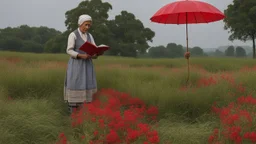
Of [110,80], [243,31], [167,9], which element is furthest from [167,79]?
[243,31]

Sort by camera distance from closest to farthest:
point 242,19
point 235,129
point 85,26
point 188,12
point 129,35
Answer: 1. point 235,129
2. point 85,26
3. point 188,12
4. point 242,19
5. point 129,35

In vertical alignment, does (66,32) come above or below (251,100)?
above

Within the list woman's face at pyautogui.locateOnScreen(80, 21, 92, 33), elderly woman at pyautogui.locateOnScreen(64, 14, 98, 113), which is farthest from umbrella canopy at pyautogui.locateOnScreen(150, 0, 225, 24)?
elderly woman at pyautogui.locateOnScreen(64, 14, 98, 113)

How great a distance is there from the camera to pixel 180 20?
618cm

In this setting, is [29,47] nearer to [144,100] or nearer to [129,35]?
[129,35]

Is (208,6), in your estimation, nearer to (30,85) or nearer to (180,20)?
(180,20)

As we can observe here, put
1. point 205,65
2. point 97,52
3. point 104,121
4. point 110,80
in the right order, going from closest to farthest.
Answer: point 104,121 → point 97,52 → point 110,80 → point 205,65

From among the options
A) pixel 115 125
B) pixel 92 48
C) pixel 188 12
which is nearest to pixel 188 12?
pixel 188 12

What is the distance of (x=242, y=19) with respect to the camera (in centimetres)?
2536

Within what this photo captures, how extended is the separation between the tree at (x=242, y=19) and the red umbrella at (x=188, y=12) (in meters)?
19.9

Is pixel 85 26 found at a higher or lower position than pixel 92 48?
higher

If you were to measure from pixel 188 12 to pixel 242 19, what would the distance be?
21518 millimetres

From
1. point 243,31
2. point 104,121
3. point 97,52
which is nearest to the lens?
point 104,121

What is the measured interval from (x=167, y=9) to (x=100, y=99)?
199 centimetres
